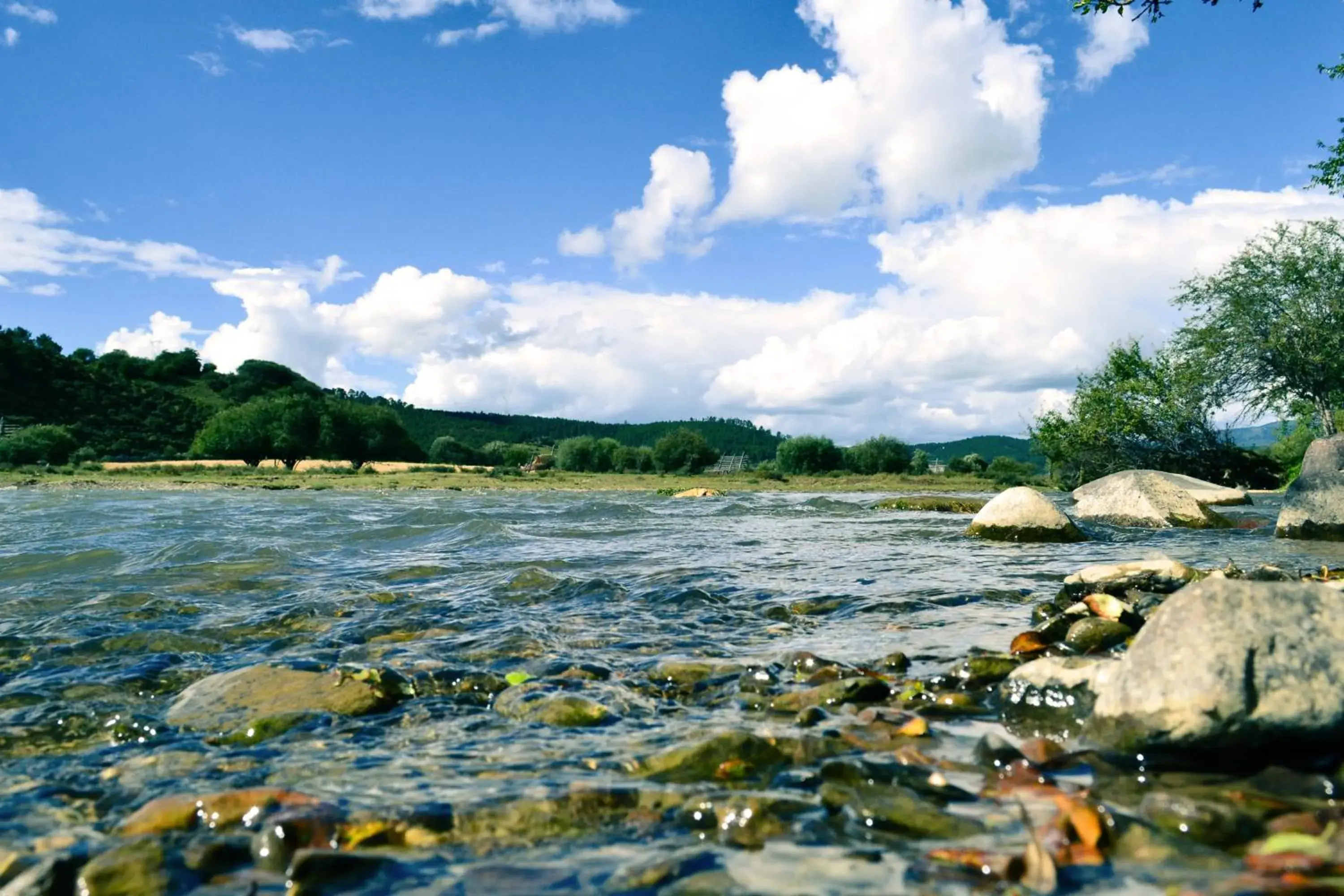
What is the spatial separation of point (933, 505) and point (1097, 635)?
2071cm

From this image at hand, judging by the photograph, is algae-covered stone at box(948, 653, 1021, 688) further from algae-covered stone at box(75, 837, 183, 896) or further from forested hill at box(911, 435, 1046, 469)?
forested hill at box(911, 435, 1046, 469)

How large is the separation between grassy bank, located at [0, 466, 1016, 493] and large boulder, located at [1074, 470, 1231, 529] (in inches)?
1105

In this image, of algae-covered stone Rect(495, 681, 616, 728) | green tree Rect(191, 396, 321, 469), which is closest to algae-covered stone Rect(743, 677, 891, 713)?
algae-covered stone Rect(495, 681, 616, 728)

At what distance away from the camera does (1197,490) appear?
935 inches

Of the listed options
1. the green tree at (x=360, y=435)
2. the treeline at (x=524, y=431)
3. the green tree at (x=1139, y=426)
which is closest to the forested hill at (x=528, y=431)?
the treeline at (x=524, y=431)

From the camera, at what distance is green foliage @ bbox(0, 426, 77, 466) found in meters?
62.8

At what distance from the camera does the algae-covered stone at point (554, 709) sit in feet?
13.0

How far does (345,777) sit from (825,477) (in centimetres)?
6265

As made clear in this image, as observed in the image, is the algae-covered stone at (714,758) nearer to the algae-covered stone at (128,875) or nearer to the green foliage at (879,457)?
the algae-covered stone at (128,875)

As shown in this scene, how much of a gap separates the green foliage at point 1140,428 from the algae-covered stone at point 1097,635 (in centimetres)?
3022

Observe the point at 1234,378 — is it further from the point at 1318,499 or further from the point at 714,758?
the point at 714,758

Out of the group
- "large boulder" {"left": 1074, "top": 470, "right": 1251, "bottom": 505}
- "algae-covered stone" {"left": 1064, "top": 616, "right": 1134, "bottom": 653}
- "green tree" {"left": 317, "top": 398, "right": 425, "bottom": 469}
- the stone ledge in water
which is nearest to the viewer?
"algae-covered stone" {"left": 1064, "top": 616, "right": 1134, "bottom": 653}

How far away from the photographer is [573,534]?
16.1m

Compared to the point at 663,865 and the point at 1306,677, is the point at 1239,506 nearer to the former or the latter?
the point at 1306,677
